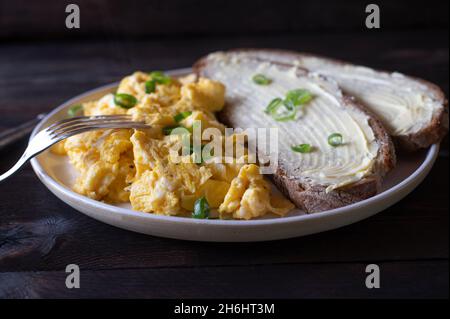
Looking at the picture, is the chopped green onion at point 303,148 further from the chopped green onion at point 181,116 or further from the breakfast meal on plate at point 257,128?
the chopped green onion at point 181,116

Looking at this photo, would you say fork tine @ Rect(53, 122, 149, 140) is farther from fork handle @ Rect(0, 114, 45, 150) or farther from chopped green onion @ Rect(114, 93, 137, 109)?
fork handle @ Rect(0, 114, 45, 150)

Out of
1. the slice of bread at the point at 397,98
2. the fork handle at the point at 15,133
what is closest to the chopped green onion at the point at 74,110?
→ the fork handle at the point at 15,133

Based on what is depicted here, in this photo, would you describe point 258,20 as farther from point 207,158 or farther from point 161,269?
point 161,269

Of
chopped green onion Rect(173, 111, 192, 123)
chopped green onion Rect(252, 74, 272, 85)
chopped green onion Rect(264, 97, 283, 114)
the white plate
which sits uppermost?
chopped green onion Rect(252, 74, 272, 85)

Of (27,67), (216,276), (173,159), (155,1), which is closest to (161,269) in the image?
(216,276)

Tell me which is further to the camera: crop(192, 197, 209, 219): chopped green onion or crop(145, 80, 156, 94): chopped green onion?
crop(145, 80, 156, 94): chopped green onion

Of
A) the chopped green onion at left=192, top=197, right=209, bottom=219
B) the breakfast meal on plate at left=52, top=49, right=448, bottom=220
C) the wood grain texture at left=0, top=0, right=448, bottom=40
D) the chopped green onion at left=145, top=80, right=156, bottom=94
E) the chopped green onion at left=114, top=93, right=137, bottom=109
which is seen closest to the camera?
the chopped green onion at left=192, top=197, right=209, bottom=219

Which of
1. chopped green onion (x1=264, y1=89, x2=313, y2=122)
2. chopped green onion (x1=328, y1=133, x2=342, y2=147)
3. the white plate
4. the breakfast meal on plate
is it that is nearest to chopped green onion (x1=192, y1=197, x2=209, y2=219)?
the breakfast meal on plate
